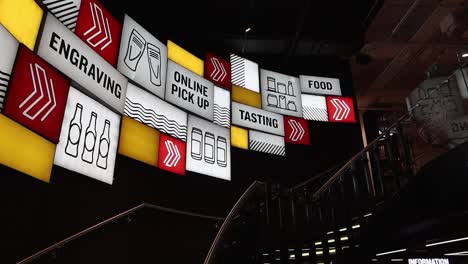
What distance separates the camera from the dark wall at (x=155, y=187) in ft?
14.8

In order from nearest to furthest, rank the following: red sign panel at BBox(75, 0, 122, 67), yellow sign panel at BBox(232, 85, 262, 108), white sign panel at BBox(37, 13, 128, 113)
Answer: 1. white sign panel at BBox(37, 13, 128, 113)
2. red sign panel at BBox(75, 0, 122, 67)
3. yellow sign panel at BBox(232, 85, 262, 108)

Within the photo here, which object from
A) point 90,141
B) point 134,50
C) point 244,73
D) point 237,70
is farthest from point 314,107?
point 90,141

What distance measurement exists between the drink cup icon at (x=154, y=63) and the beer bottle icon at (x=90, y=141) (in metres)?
1.47

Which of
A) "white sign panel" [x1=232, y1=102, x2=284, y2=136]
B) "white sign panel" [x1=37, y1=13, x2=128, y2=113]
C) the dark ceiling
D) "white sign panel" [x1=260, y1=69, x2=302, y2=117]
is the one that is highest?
the dark ceiling

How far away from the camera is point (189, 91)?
6.93 metres

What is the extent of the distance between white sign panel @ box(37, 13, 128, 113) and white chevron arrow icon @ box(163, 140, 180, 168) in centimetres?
108

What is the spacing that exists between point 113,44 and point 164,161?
1.97m

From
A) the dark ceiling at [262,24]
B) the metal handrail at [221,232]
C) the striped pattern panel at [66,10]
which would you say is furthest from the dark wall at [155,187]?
the metal handrail at [221,232]

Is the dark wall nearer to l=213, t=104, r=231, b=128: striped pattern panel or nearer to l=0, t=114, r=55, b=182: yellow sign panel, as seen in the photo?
l=0, t=114, r=55, b=182: yellow sign panel

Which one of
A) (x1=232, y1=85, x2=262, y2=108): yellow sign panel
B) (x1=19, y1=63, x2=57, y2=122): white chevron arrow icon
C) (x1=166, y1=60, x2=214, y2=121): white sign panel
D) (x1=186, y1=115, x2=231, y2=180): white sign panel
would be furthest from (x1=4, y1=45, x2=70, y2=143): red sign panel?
(x1=232, y1=85, x2=262, y2=108): yellow sign panel

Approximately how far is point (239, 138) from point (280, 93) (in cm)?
161

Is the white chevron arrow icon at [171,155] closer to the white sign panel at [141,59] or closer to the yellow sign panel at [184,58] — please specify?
the white sign panel at [141,59]

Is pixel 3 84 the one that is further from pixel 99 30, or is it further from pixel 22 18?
pixel 99 30

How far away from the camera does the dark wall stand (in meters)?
4.51
